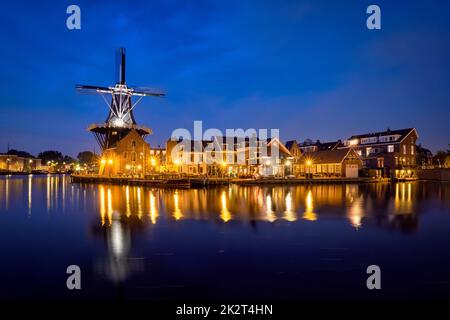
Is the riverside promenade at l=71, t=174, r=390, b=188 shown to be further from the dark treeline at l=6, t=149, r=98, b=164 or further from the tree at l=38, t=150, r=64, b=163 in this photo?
the tree at l=38, t=150, r=64, b=163

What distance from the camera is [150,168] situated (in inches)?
2302

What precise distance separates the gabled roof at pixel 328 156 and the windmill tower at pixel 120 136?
29592mm

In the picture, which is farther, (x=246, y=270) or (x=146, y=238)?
(x=146, y=238)

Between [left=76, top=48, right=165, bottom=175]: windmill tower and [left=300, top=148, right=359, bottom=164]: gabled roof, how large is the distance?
97.1 ft

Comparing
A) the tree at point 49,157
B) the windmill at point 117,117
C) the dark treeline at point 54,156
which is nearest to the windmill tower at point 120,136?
the windmill at point 117,117

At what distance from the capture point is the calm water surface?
7.54 meters

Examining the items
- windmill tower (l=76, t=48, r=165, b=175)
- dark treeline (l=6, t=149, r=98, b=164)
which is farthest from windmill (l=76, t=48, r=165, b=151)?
dark treeline (l=6, t=149, r=98, b=164)

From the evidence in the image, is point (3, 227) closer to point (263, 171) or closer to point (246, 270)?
point (246, 270)

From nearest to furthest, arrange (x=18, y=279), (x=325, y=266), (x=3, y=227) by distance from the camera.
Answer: (x=18, y=279) → (x=325, y=266) → (x=3, y=227)

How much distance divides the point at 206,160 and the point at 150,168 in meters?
10.4

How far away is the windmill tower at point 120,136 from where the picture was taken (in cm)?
5294

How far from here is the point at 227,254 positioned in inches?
404

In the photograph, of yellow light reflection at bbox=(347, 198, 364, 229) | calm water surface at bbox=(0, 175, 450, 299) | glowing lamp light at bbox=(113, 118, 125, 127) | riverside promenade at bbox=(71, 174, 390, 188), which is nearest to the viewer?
calm water surface at bbox=(0, 175, 450, 299)
